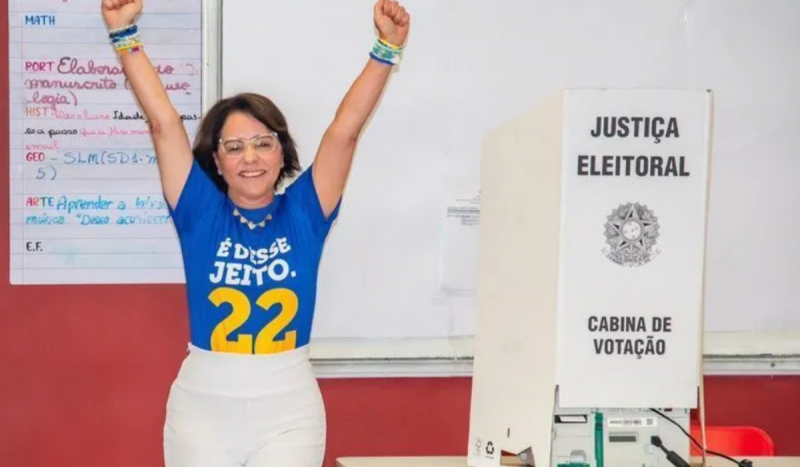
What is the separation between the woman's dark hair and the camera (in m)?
2.35

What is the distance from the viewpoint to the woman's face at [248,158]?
90.6 inches

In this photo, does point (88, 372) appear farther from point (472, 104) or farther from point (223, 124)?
point (472, 104)

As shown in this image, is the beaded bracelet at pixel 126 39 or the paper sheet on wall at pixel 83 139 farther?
the paper sheet on wall at pixel 83 139

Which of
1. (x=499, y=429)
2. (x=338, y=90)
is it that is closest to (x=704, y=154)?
(x=499, y=429)

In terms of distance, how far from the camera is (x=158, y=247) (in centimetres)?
287

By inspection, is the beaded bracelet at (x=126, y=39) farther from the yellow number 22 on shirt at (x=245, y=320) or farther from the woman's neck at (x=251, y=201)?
the yellow number 22 on shirt at (x=245, y=320)

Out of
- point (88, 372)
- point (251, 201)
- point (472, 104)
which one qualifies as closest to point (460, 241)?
point (472, 104)

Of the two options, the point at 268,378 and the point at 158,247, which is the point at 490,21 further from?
the point at 268,378

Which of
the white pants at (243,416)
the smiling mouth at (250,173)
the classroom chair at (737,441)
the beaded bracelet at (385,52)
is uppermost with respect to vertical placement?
the beaded bracelet at (385,52)

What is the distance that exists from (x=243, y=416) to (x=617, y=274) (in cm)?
80

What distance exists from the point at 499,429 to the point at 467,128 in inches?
43.9

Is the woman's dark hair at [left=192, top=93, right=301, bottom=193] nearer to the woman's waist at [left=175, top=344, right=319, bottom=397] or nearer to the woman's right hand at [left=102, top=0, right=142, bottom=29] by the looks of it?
the woman's right hand at [left=102, top=0, right=142, bottom=29]

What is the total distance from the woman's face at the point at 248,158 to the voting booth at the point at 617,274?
665 mm

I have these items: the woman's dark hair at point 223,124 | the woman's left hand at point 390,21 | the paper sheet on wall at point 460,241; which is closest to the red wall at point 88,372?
the paper sheet on wall at point 460,241
